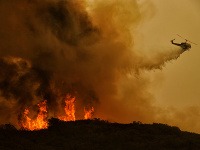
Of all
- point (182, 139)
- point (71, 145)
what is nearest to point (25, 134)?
point (71, 145)

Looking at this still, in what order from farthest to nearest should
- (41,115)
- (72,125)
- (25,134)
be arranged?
1. (41,115)
2. (72,125)
3. (25,134)

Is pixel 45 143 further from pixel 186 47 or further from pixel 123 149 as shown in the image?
pixel 186 47

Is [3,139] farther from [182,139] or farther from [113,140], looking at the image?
[182,139]

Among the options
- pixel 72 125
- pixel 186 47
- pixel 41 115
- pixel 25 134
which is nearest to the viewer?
pixel 25 134

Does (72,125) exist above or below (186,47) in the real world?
below

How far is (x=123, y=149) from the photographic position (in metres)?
58.1

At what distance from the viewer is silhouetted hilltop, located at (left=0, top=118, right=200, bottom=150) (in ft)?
195

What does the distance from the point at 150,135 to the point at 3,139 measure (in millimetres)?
23646

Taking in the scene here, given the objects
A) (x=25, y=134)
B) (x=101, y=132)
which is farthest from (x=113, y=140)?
(x=25, y=134)

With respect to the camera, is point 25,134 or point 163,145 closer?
point 163,145

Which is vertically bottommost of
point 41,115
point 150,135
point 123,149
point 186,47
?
point 123,149

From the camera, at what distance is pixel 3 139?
211 ft

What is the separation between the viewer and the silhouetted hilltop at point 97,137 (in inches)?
2346

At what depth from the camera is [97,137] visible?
65438 mm
